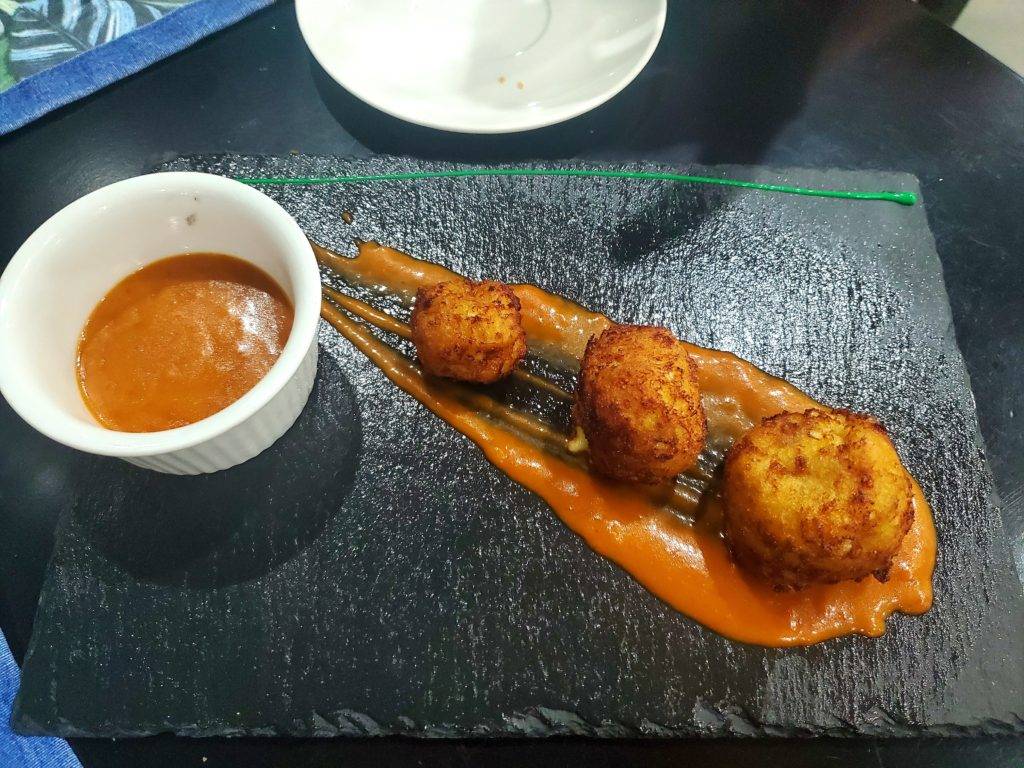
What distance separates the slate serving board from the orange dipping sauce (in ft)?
1.01

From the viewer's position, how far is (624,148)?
2225 millimetres

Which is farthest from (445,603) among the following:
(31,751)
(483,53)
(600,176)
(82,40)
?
(82,40)

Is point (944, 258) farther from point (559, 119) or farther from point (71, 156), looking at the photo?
point (71, 156)

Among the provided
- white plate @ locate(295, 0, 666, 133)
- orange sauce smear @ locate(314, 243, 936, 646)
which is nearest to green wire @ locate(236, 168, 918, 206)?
white plate @ locate(295, 0, 666, 133)

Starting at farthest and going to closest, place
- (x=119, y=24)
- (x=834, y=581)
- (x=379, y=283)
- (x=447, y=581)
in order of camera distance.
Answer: (x=119, y=24) → (x=379, y=283) → (x=447, y=581) → (x=834, y=581)

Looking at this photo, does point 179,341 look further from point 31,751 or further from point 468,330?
point 31,751

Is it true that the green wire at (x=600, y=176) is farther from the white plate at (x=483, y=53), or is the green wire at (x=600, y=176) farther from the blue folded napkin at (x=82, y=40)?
the blue folded napkin at (x=82, y=40)

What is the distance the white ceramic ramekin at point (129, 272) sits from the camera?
A: 3.99ft

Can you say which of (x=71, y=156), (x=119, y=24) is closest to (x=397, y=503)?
(x=71, y=156)

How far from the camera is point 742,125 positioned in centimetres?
232

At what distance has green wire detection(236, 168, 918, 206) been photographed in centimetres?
195

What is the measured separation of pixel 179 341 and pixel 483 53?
148cm

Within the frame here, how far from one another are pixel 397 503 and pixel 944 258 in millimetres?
1777

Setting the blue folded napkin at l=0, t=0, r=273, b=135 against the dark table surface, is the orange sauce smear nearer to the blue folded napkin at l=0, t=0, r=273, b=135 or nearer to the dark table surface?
the dark table surface
